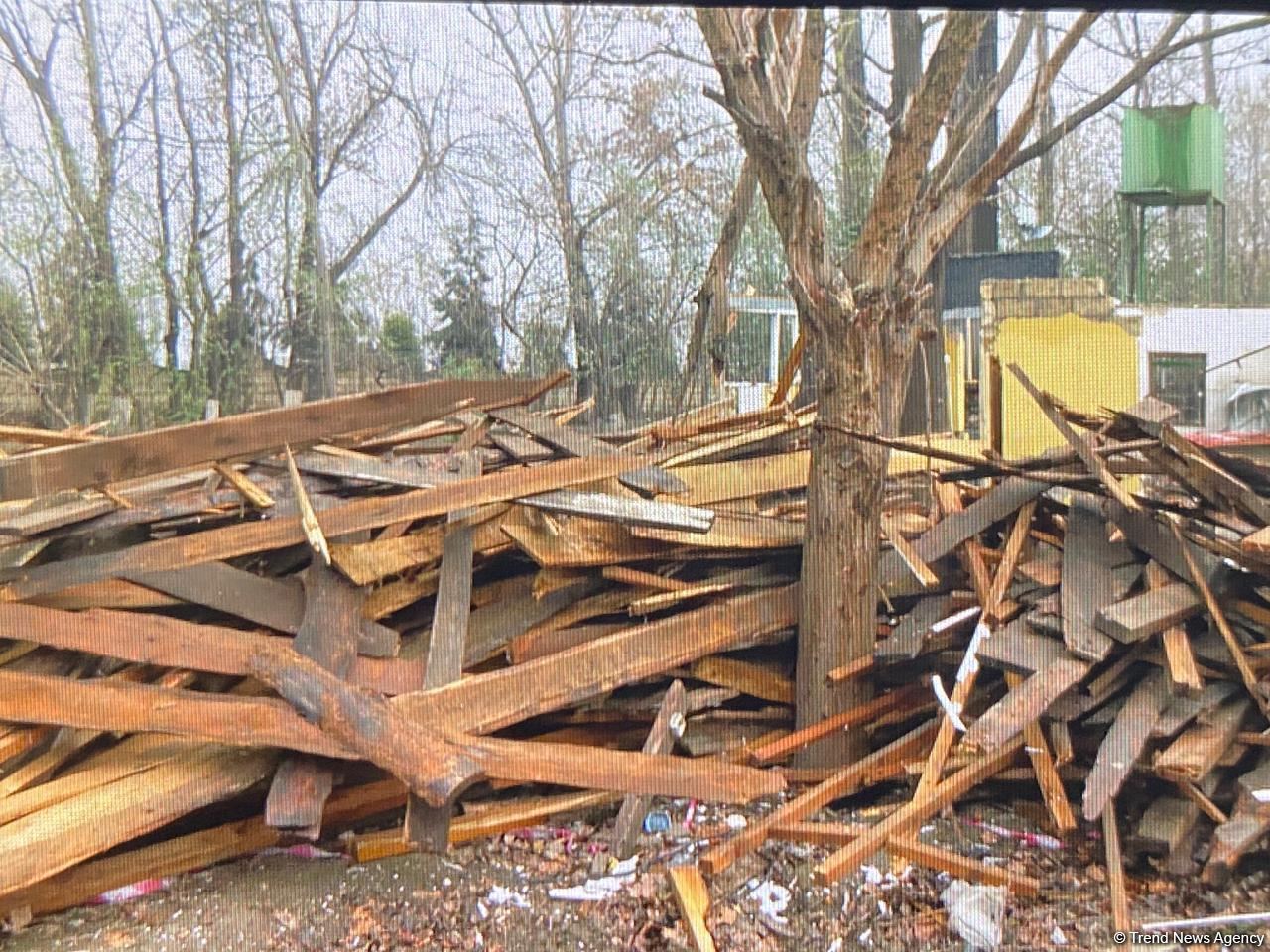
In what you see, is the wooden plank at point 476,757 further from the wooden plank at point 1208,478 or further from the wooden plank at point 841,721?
the wooden plank at point 1208,478

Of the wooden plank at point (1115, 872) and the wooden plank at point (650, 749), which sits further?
the wooden plank at point (650, 749)

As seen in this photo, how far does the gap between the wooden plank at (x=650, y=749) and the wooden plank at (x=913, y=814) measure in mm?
392

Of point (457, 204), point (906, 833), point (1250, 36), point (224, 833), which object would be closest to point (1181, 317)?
point (1250, 36)

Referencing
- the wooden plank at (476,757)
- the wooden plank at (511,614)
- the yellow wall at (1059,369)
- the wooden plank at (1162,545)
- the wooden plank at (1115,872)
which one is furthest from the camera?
the yellow wall at (1059,369)

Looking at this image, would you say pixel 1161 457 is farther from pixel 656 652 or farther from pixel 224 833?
pixel 224 833

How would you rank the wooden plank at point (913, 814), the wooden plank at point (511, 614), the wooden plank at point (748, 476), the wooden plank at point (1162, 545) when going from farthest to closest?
the wooden plank at point (748, 476)
the wooden plank at point (511, 614)
the wooden plank at point (1162, 545)
the wooden plank at point (913, 814)

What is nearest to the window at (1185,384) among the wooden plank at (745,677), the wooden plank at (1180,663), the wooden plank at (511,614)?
the wooden plank at (1180,663)

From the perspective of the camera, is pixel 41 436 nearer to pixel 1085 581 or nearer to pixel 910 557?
pixel 910 557

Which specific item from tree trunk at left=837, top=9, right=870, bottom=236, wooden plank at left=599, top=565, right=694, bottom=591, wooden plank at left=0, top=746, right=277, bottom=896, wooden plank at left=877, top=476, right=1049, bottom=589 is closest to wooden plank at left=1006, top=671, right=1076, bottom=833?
wooden plank at left=877, top=476, right=1049, bottom=589

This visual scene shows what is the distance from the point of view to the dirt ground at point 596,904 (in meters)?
1.50

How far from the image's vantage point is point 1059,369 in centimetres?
255

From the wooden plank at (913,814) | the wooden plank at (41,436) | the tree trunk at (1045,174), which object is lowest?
the wooden plank at (913,814)

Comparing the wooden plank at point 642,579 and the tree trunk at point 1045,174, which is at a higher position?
the tree trunk at point 1045,174

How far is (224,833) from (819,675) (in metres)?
1.35
